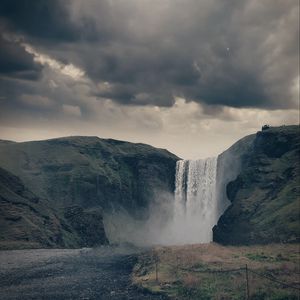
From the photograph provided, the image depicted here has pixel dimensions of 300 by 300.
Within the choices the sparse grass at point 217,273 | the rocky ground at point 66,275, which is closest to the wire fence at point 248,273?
the sparse grass at point 217,273

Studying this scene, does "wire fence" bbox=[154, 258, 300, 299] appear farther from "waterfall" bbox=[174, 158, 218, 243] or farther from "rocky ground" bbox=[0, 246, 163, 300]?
"waterfall" bbox=[174, 158, 218, 243]

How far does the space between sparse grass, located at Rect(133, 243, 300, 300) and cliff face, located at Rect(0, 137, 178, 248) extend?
170 ft

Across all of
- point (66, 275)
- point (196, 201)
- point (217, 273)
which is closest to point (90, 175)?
point (196, 201)

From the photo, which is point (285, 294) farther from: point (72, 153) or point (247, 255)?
point (72, 153)

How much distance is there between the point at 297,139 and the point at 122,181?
247 ft

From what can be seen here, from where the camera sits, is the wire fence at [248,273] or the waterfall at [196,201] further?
the waterfall at [196,201]

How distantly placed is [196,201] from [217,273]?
8015cm

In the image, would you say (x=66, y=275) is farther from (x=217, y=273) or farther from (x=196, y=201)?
(x=196, y=201)

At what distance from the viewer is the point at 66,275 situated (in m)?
56.7

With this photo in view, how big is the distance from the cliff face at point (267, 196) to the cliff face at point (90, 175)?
4489 centimetres

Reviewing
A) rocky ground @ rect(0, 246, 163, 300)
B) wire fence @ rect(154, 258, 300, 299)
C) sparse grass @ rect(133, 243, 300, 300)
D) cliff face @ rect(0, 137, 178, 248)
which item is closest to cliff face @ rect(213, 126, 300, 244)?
sparse grass @ rect(133, 243, 300, 300)

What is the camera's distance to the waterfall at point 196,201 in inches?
4668

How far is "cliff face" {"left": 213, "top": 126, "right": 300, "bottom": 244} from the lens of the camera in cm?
6619

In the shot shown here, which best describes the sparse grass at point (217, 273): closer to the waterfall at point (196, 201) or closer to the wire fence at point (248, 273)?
the wire fence at point (248, 273)
